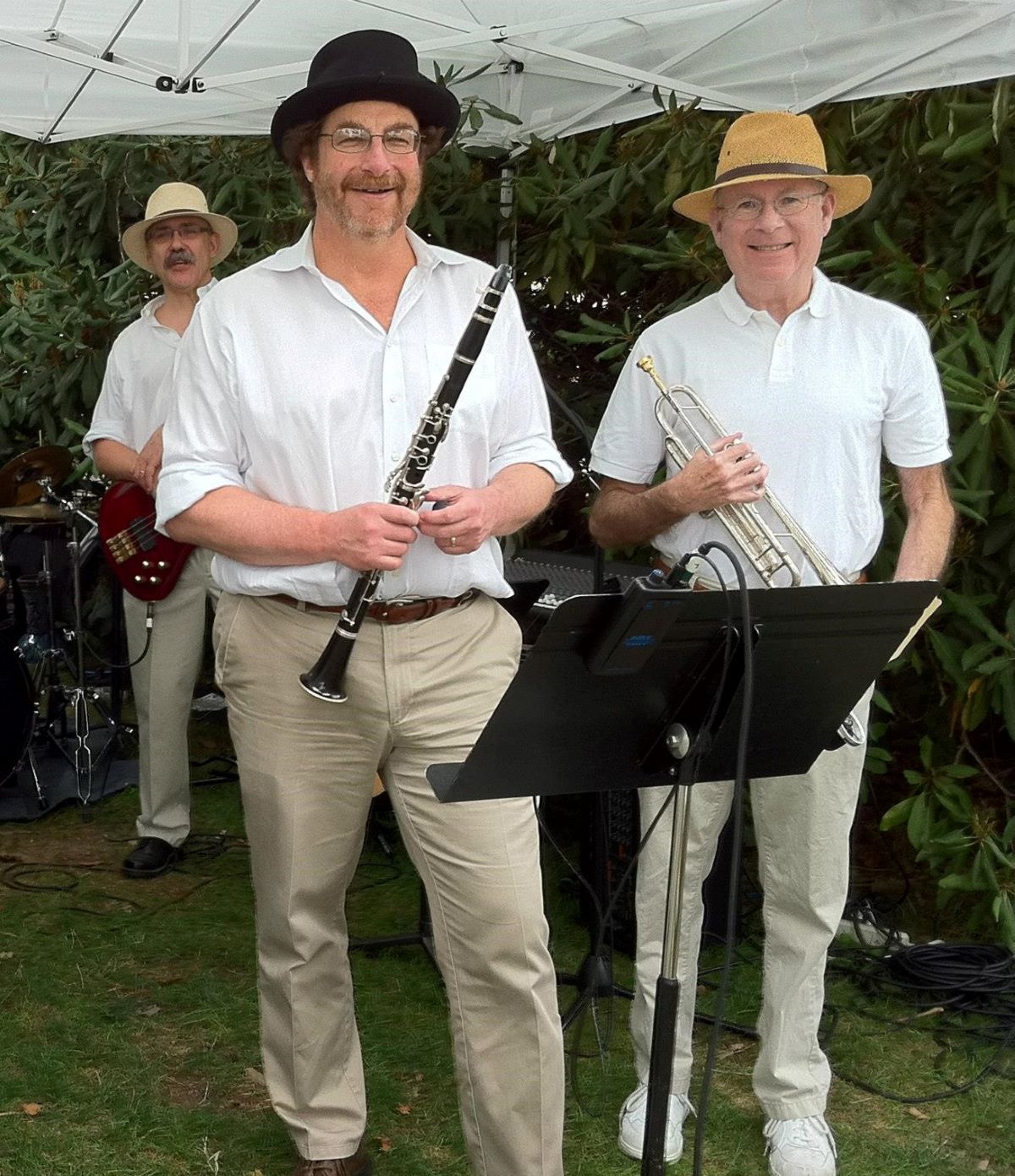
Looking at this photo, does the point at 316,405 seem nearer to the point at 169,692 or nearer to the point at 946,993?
the point at 946,993

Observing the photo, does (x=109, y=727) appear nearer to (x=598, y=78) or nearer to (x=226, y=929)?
→ (x=226, y=929)

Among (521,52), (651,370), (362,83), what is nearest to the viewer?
(362,83)

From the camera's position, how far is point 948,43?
11.9 ft

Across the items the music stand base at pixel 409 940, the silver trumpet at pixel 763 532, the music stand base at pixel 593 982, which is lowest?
the music stand base at pixel 409 940

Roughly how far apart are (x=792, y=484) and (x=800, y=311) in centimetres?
36

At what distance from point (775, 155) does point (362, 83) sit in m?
0.89

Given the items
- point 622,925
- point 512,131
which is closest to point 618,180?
point 512,131

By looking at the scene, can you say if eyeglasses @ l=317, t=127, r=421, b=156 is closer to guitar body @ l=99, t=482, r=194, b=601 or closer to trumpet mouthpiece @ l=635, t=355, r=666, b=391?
trumpet mouthpiece @ l=635, t=355, r=666, b=391

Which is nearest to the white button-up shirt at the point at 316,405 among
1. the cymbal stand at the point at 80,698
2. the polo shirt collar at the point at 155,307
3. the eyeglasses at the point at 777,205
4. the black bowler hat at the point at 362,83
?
the black bowler hat at the point at 362,83

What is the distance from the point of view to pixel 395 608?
104 inches

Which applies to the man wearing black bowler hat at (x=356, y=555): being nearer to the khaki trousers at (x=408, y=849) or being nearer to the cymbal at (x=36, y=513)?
the khaki trousers at (x=408, y=849)

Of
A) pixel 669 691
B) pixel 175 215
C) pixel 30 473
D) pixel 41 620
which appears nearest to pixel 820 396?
pixel 669 691

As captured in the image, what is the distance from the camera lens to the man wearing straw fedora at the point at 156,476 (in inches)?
199

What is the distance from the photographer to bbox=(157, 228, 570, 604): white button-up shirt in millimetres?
2600
